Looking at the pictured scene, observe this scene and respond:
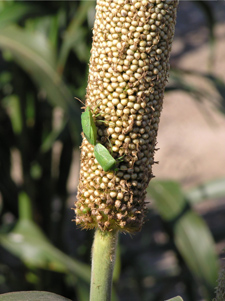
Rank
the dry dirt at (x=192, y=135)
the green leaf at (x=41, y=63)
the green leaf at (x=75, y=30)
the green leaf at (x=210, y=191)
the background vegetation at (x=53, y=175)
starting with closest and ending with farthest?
1. the green leaf at (x=41, y=63)
2. the background vegetation at (x=53, y=175)
3. the green leaf at (x=75, y=30)
4. the green leaf at (x=210, y=191)
5. the dry dirt at (x=192, y=135)

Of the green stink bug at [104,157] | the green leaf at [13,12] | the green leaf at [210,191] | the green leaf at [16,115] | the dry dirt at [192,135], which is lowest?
the green stink bug at [104,157]

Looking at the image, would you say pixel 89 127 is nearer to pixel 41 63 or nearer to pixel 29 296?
pixel 29 296

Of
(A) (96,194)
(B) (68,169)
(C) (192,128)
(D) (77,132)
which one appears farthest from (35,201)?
(C) (192,128)

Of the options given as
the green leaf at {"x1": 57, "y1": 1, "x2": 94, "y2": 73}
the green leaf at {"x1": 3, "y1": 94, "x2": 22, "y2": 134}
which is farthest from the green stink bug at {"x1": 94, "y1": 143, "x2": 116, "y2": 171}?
the green leaf at {"x1": 3, "y1": 94, "x2": 22, "y2": 134}

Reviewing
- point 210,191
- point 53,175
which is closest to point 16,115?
point 53,175

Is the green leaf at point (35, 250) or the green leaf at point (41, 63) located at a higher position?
the green leaf at point (41, 63)

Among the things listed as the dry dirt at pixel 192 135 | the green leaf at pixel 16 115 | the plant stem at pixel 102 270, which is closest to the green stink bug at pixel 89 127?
the plant stem at pixel 102 270

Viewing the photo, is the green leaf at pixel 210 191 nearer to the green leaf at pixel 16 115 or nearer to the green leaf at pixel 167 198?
the green leaf at pixel 167 198
